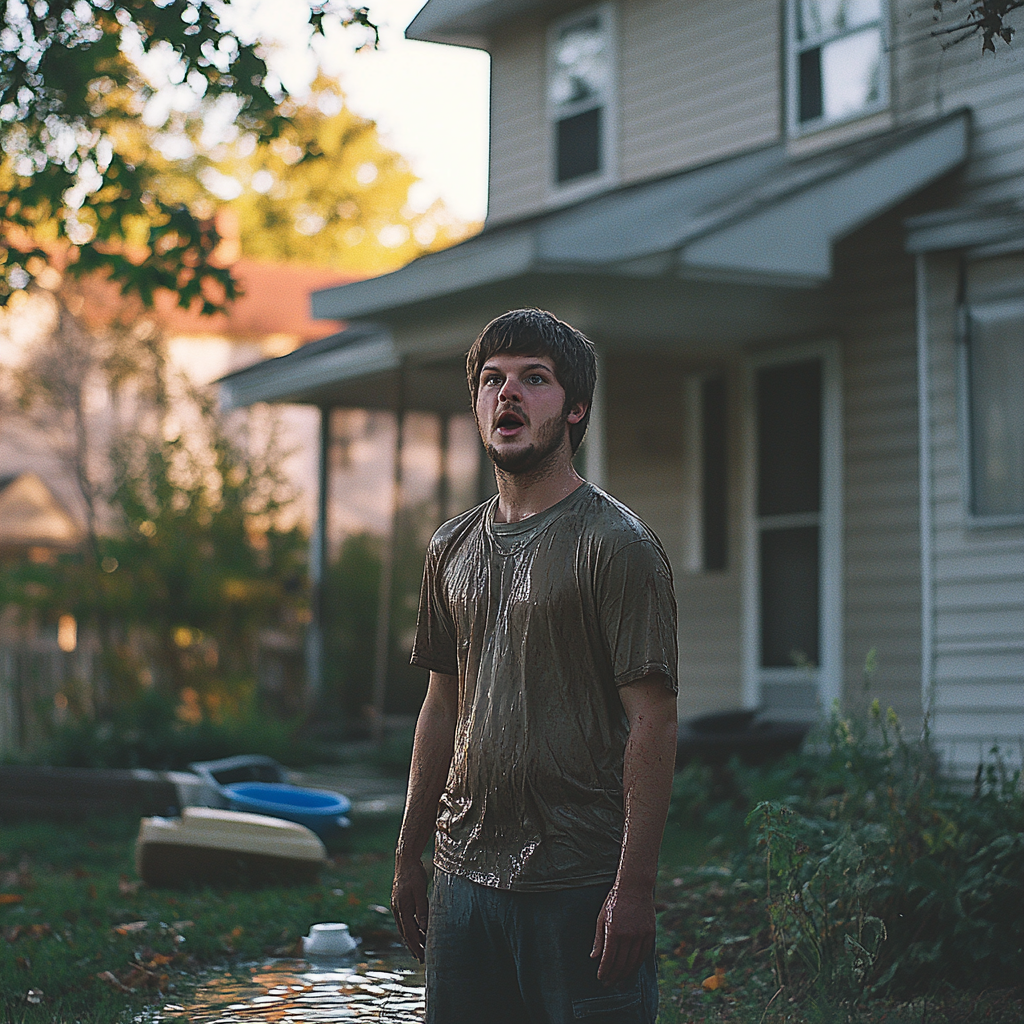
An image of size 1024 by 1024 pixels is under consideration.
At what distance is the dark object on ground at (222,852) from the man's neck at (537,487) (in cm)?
405

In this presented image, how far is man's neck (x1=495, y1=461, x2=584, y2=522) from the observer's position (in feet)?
9.65

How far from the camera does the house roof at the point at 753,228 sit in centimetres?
863

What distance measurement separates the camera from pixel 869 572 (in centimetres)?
980

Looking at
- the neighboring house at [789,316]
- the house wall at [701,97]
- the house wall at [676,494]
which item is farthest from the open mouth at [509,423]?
the house wall at [676,494]

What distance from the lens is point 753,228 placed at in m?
8.69

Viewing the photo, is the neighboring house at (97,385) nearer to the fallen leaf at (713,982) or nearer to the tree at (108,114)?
the tree at (108,114)

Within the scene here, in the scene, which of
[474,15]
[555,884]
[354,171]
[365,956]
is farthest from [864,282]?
[354,171]

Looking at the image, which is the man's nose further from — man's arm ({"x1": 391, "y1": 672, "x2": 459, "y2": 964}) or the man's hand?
the man's hand

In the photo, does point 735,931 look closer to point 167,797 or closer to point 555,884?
point 555,884

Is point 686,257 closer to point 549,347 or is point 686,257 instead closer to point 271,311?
point 549,347

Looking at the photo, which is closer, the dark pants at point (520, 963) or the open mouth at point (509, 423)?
the dark pants at point (520, 963)

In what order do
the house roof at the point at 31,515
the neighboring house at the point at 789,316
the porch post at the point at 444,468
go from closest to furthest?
the neighboring house at the point at 789,316 → the porch post at the point at 444,468 → the house roof at the point at 31,515

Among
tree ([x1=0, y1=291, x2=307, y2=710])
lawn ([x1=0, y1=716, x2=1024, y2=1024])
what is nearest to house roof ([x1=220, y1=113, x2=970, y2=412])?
tree ([x1=0, y1=291, x2=307, y2=710])

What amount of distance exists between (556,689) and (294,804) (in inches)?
213
